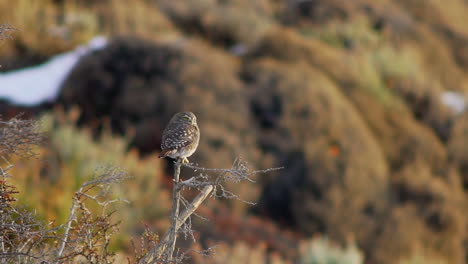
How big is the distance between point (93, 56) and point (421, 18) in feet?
47.9

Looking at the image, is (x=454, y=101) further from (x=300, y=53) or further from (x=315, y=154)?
(x=315, y=154)

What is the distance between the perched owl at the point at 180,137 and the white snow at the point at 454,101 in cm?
1214

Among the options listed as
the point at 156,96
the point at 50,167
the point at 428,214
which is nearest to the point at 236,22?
the point at 156,96

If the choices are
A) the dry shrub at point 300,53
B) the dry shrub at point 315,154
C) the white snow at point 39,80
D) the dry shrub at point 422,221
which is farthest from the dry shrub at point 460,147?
the white snow at point 39,80

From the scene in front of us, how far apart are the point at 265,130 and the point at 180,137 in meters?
8.41

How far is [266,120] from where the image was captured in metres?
12.0

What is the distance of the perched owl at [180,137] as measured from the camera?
135 inches

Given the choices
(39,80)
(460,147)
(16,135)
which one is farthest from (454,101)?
(16,135)

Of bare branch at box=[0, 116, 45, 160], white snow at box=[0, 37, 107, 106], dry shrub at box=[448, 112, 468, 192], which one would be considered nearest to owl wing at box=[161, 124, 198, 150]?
bare branch at box=[0, 116, 45, 160]

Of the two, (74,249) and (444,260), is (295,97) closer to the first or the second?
(444,260)

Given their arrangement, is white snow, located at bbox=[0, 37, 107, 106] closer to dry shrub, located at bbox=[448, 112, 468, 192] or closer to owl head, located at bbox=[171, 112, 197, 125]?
dry shrub, located at bbox=[448, 112, 468, 192]

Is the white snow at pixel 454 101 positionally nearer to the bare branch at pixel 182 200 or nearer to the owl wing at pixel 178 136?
the owl wing at pixel 178 136

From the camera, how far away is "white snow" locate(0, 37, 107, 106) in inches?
478

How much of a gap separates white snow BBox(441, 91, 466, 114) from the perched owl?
Result: 478 inches
